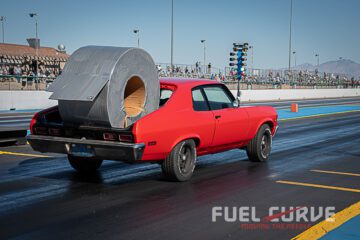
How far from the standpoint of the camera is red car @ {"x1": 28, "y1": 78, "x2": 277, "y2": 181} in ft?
23.6

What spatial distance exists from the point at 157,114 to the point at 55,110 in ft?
6.01

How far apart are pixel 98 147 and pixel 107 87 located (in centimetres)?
85

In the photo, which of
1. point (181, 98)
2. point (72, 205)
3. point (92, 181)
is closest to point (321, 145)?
point (181, 98)

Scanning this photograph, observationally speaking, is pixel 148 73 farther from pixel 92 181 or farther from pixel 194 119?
pixel 92 181

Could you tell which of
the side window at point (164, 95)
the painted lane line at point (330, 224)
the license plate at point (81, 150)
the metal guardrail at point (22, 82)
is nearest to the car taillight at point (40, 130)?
the license plate at point (81, 150)

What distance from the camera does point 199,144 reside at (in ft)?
27.1

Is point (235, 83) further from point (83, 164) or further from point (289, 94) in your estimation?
point (83, 164)

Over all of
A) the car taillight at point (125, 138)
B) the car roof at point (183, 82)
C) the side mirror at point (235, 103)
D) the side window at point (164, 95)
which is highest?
the car roof at point (183, 82)

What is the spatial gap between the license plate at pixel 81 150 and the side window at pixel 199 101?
6.24 feet

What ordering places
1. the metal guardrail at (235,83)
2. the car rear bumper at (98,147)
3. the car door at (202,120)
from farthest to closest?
1. the metal guardrail at (235,83)
2. the car door at (202,120)
3. the car rear bumper at (98,147)

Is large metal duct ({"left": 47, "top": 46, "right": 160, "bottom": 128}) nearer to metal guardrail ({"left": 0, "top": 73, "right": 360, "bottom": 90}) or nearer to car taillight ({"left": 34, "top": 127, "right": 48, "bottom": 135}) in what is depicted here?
car taillight ({"left": 34, "top": 127, "right": 48, "bottom": 135})

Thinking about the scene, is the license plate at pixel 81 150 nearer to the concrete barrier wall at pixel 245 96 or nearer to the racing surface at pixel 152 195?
the racing surface at pixel 152 195

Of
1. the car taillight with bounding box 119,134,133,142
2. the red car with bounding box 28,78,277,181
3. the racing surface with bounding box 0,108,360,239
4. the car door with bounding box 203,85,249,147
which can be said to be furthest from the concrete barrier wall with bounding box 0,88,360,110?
the car taillight with bounding box 119,134,133,142

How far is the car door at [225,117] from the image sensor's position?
28.5 ft
